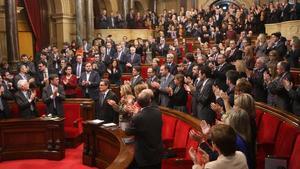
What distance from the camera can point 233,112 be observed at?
3.54m

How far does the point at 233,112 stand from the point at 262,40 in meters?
5.60

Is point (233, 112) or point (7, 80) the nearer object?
point (233, 112)

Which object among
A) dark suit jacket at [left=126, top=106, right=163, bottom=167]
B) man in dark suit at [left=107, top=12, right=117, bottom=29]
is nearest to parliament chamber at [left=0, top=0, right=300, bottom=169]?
dark suit jacket at [left=126, top=106, right=163, bottom=167]

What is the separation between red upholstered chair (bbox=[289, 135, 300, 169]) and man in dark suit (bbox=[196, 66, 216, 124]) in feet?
6.20

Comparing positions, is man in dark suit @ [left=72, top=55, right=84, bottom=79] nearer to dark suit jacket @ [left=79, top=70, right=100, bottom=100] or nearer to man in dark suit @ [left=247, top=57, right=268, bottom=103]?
dark suit jacket @ [left=79, top=70, right=100, bottom=100]

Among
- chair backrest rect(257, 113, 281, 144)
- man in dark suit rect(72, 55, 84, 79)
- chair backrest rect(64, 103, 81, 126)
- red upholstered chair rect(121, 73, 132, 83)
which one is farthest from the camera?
red upholstered chair rect(121, 73, 132, 83)

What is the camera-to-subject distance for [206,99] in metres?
5.81

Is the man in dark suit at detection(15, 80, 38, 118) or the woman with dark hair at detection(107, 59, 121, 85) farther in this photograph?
the woman with dark hair at detection(107, 59, 121, 85)

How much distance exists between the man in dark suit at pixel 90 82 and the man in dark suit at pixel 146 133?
14.9 ft

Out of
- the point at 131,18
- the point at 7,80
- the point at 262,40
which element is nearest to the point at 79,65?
the point at 7,80

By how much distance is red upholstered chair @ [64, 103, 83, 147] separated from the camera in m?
7.42

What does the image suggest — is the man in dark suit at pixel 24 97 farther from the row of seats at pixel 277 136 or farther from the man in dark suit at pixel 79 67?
the row of seats at pixel 277 136

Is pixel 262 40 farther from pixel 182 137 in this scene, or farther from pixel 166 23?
pixel 166 23

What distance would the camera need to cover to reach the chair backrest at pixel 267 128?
480 centimetres
